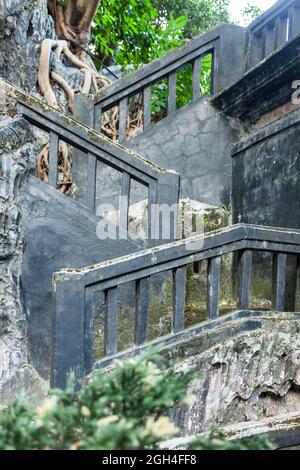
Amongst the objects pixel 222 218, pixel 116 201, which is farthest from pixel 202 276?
pixel 116 201

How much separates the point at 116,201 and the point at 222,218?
4.89ft

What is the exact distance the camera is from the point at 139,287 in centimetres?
443

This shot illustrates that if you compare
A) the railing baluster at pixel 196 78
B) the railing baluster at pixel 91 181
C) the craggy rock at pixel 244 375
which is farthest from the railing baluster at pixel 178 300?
the railing baluster at pixel 196 78

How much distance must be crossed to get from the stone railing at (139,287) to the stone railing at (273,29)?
11.6 feet

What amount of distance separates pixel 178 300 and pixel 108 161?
2031mm

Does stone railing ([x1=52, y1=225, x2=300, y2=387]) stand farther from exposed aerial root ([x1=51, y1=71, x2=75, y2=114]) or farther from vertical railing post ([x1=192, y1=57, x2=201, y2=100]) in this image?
exposed aerial root ([x1=51, y1=71, x2=75, y2=114])

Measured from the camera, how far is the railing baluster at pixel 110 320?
4.30 meters

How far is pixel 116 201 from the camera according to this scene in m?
7.87

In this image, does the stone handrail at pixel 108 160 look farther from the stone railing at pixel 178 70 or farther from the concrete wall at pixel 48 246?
the stone railing at pixel 178 70

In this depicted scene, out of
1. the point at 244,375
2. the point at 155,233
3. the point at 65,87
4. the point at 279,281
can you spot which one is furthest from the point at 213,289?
the point at 65,87

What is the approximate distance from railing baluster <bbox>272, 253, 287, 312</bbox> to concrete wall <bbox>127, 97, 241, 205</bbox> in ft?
11.3

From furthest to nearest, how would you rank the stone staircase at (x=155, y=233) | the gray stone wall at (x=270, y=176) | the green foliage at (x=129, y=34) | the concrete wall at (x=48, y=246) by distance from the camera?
the green foliage at (x=129, y=34), the gray stone wall at (x=270, y=176), the concrete wall at (x=48, y=246), the stone staircase at (x=155, y=233)

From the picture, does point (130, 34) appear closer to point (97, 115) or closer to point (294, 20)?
point (97, 115)
